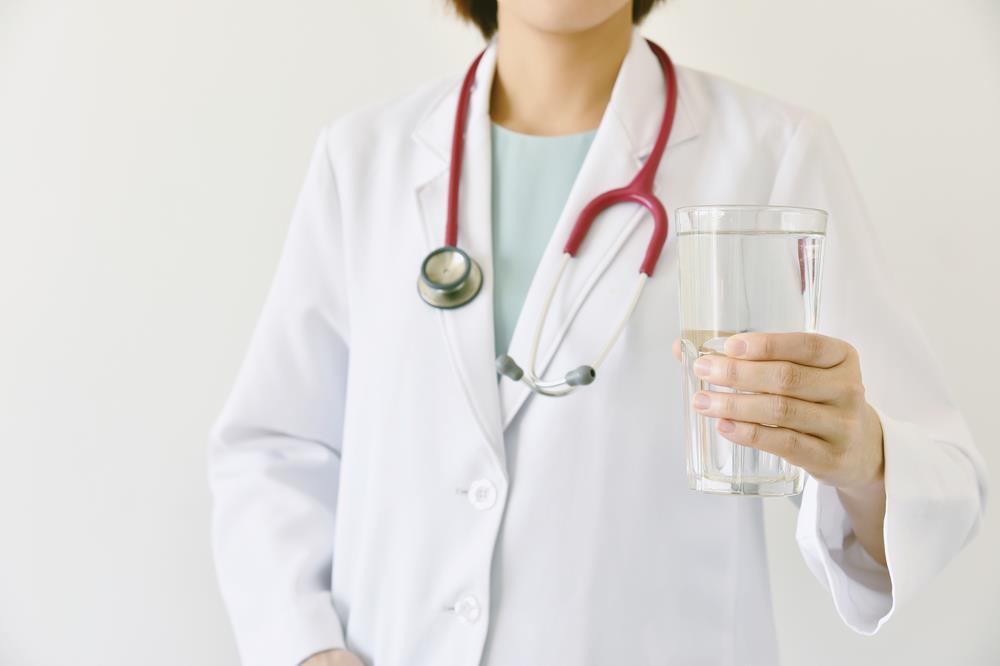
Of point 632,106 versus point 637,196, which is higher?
point 632,106

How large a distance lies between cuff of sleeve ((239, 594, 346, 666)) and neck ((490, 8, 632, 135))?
71cm

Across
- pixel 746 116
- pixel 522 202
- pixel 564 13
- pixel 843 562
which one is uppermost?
A: pixel 564 13

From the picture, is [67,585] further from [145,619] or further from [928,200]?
[928,200]

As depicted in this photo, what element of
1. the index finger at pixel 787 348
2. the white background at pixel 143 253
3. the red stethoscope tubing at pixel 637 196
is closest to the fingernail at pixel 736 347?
the index finger at pixel 787 348

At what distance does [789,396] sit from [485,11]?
3.06 ft

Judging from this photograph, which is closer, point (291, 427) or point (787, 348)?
point (787, 348)

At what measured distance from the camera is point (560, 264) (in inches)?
45.6

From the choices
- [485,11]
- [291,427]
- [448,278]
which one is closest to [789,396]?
[448,278]

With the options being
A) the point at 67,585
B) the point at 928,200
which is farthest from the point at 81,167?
the point at 928,200

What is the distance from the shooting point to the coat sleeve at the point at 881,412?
1029 millimetres

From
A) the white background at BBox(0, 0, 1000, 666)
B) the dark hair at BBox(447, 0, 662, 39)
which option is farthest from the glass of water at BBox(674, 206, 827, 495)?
the white background at BBox(0, 0, 1000, 666)

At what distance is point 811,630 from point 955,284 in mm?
672

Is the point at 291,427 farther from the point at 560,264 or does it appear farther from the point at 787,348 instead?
the point at 787,348

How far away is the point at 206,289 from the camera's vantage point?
1.80 metres
